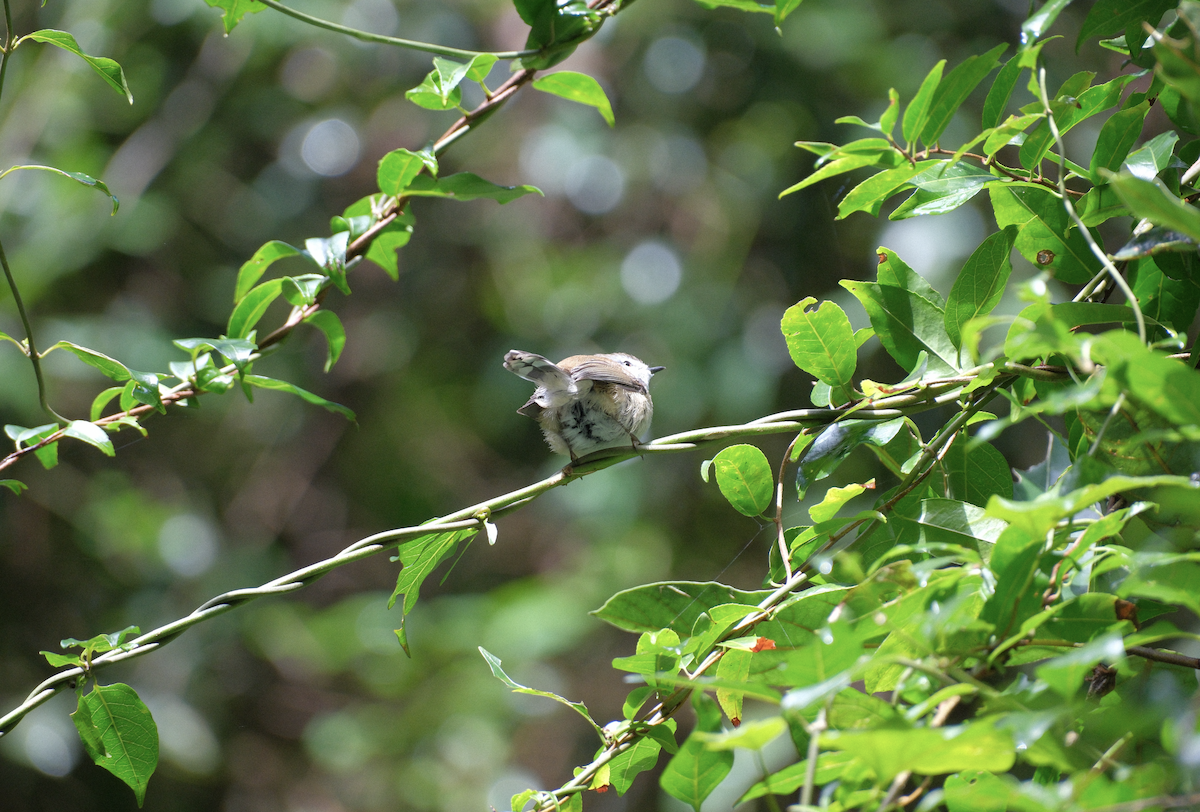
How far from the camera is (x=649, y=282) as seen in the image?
4.66 meters

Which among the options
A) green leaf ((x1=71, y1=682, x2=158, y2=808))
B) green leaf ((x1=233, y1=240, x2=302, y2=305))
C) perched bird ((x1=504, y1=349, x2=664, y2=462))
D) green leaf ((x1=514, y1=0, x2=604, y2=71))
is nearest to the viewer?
green leaf ((x1=71, y1=682, x2=158, y2=808))

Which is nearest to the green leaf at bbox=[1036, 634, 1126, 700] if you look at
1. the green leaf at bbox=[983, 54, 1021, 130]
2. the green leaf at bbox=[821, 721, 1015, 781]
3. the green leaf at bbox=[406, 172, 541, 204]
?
the green leaf at bbox=[821, 721, 1015, 781]

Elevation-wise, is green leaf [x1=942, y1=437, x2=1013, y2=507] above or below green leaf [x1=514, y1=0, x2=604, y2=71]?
below

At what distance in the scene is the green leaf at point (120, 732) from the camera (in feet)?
4.40

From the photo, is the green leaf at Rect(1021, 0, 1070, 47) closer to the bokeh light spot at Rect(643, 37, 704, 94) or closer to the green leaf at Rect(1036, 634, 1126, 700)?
the green leaf at Rect(1036, 634, 1126, 700)

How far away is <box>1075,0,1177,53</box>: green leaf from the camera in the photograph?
4.06 feet

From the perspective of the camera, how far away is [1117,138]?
1187 millimetres

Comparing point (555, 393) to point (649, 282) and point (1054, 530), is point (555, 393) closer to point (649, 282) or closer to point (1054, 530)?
point (1054, 530)

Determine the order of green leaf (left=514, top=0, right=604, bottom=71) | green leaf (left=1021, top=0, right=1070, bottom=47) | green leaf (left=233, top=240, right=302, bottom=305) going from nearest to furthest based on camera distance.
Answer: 1. green leaf (left=1021, top=0, right=1070, bottom=47)
2. green leaf (left=514, top=0, right=604, bottom=71)
3. green leaf (left=233, top=240, right=302, bottom=305)

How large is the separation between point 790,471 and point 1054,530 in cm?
340

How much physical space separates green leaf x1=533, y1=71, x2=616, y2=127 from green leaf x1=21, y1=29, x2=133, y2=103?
685 millimetres

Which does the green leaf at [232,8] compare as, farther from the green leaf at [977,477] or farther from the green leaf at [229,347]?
the green leaf at [977,477]

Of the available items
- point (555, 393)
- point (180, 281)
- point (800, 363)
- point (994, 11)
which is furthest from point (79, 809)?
point (994, 11)

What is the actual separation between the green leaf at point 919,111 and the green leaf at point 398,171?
2.62 ft
